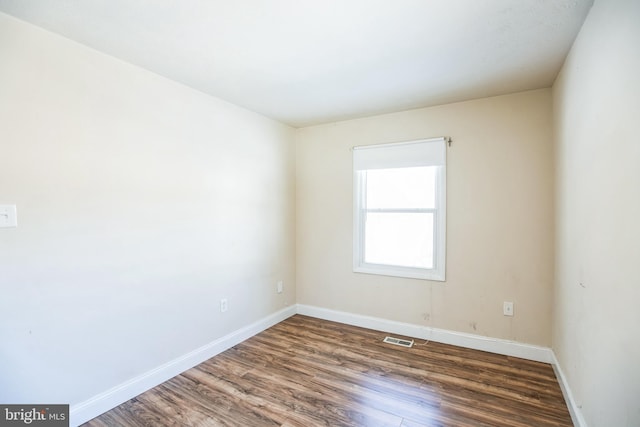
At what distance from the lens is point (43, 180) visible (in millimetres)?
1761

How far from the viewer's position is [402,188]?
329cm

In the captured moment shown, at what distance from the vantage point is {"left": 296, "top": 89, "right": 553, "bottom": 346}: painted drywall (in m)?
2.63

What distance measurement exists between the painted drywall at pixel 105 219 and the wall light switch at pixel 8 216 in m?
0.03

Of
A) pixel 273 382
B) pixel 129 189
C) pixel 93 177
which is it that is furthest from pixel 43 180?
pixel 273 382

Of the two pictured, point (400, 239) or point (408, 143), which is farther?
point (400, 239)

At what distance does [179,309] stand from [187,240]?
574mm

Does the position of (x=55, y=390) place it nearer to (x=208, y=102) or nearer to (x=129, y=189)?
(x=129, y=189)

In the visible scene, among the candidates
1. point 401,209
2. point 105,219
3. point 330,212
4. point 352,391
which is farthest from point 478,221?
point 105,219

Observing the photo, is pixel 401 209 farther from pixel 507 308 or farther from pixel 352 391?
pixel 352 391

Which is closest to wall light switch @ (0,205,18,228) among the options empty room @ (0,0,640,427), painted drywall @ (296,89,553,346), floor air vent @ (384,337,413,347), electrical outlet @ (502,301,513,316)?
empty room @ (0,0,640,427)

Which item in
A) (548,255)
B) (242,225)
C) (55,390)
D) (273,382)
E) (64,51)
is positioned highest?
(64,51)

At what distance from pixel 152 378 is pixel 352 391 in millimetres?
1519

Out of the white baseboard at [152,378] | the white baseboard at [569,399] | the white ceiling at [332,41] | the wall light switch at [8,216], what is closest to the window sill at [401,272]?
the white baseboard at [569,399]

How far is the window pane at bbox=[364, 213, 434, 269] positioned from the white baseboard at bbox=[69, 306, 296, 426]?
4.99ft
